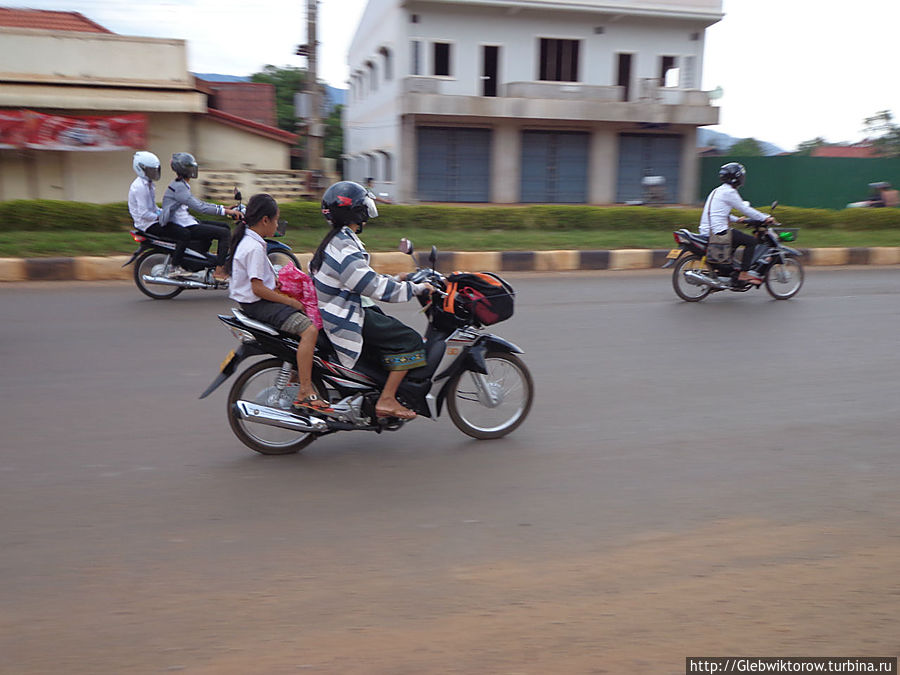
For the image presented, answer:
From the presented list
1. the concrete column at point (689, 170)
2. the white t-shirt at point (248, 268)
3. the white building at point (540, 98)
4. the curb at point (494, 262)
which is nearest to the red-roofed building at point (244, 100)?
the white building at point (540, 98)

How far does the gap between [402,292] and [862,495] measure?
2.47 meters

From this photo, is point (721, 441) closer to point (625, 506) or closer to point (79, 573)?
point (625, 506)

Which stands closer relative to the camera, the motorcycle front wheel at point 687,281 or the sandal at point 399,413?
the sandal at point 399,413

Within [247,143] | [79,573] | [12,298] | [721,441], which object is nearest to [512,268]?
[12,298]

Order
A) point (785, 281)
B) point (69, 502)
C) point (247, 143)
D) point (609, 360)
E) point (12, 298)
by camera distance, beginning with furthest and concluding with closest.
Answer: point (247, 143), point (785, 281), point (12, 298), point (609, 360), point (69, 502)

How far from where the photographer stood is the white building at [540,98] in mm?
24203

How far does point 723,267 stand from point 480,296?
6175 millimetres

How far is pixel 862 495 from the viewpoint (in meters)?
3.94

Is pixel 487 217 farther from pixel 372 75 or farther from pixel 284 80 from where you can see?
pixel 284 80

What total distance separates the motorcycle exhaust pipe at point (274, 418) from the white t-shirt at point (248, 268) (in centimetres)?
56

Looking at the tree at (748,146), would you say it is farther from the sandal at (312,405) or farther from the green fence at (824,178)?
the sandal at (312,405)

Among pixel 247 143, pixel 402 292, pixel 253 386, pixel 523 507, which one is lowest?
pixel 523 507

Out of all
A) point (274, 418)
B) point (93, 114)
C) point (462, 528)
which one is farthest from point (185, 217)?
point (93, 114)

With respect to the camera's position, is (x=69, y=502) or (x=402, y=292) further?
(x=402, y=292)
